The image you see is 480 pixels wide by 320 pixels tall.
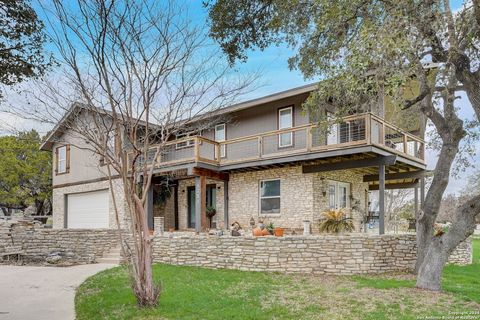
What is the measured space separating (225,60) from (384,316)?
5699mm

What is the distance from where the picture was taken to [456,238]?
8.59m

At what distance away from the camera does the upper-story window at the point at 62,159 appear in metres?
22.4

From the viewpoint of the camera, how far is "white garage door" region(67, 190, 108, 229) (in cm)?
2008

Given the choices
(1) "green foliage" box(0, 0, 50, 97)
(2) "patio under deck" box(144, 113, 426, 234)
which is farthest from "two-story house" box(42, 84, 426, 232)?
(1) "green foliage" box(0, 0, 50, 97)

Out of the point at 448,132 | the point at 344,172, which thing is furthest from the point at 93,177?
the point at 448,132

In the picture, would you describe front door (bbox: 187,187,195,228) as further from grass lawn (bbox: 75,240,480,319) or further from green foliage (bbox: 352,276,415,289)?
green foliage (bbox: 352,276,415,289)

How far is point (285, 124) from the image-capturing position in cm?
1636

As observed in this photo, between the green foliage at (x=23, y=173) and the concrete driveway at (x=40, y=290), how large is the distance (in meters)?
17.2

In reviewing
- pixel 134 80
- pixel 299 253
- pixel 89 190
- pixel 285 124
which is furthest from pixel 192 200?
pixel 134 80

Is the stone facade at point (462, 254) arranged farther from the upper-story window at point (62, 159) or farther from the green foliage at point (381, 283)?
the upper-story window at point (62, 159)

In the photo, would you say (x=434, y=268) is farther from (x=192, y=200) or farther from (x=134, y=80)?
(x=192, y=200)

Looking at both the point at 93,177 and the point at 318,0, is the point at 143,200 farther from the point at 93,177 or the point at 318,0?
the point at 93,177

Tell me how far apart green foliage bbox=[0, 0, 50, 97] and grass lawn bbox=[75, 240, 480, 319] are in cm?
433

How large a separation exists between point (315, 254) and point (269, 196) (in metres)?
5.38
